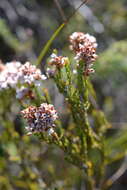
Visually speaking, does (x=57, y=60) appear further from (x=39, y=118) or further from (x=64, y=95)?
(x=39, y=118)

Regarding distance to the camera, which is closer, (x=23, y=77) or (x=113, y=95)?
(x=23, y=77)

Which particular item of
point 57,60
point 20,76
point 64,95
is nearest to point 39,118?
point 64,95

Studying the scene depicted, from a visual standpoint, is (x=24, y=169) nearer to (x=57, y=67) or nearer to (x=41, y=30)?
(x=57, y=67)

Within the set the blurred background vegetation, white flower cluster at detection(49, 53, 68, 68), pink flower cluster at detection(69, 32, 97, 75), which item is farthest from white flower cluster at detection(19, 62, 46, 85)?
the blurred background vegetation

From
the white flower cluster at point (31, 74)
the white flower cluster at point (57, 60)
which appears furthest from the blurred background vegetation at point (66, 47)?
the white flower cluster at point (57, 60)

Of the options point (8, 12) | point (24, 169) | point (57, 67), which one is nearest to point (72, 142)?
point (57, 67)

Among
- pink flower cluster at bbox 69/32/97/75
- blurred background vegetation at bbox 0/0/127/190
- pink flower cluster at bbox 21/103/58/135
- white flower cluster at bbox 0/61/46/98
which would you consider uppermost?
blurred background vegetation at bbox 0/0/127/190

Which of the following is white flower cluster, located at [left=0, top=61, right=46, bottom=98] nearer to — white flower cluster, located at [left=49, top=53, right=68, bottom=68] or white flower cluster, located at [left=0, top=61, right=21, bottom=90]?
white flower cluster, located at [left=0, top=61, right=21, bottom=90]

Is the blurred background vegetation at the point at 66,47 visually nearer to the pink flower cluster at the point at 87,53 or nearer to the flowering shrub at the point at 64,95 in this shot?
the flowering shrub at the point at 64,95
